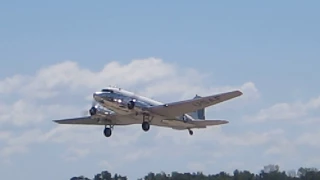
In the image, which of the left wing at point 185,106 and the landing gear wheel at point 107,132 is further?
the landing gear wheel at point 107,132

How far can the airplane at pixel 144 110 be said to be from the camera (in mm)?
80812

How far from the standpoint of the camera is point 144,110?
82.9 m

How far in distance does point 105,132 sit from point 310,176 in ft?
81.9

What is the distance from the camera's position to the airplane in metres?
80.8

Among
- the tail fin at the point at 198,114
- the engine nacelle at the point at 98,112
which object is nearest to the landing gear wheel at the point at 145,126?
the engine nacelle at the point at 98,112

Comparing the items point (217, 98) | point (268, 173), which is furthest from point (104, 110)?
point (268, 173)

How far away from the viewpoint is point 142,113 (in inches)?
3268

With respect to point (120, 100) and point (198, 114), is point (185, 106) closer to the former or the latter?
point (120, 100)

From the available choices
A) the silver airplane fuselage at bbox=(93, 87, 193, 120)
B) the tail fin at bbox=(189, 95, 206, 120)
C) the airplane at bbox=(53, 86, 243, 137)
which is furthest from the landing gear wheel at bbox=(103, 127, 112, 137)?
the tail fin at bbox=(189, 95, 206, 120)

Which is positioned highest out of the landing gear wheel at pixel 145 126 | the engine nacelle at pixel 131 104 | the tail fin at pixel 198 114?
the tail fin at pixel 198 114

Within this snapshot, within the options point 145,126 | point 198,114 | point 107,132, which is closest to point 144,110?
point 145,126

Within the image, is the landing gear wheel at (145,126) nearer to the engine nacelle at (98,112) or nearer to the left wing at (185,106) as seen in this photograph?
the left wing at (185,106)

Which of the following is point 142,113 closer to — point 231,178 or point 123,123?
point 123,123

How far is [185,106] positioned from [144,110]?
3.27m
